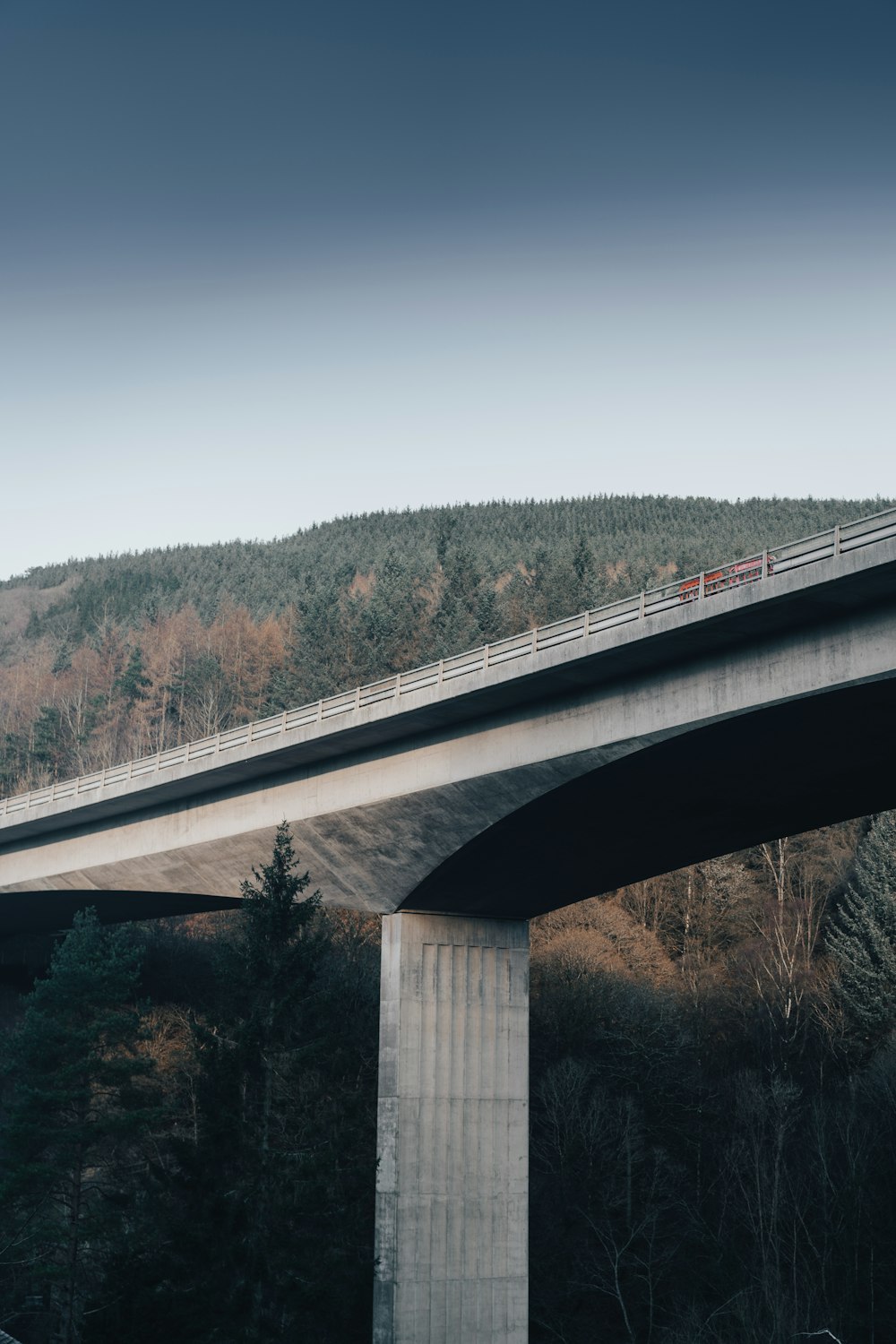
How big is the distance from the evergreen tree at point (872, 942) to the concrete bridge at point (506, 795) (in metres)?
17.5

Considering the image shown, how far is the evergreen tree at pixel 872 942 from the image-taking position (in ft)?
157

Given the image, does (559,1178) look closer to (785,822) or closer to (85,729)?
(785,822)

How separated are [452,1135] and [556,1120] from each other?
12674mm

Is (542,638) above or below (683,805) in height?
above

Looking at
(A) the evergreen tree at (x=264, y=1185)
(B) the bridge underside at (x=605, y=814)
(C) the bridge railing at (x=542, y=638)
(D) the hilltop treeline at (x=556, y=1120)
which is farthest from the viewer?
(D) the hilltop treeline at (x=556, y=1120)

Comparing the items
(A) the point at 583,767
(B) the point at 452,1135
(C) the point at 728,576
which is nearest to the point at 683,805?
(A) the point at 583,767

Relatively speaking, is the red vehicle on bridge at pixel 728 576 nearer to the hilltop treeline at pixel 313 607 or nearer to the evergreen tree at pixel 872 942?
the evergreen tree at pixel 872 942

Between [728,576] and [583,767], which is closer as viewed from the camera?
[728,576]

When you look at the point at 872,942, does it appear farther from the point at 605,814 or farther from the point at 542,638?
the point at 542,638

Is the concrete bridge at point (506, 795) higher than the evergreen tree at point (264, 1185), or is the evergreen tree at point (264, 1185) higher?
the concrete bridge at point (506, 795)

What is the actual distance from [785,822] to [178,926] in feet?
143

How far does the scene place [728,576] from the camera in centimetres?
2616

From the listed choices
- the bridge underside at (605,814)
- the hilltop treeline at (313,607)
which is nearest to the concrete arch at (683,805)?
the bridge underside at (605,814)

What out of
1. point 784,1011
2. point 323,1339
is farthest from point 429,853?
point 784,1011
